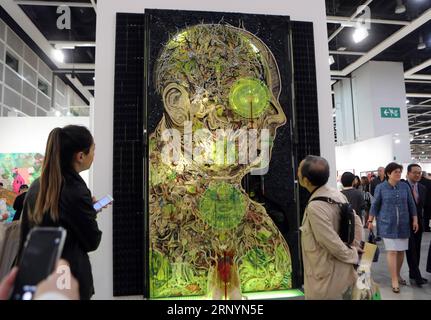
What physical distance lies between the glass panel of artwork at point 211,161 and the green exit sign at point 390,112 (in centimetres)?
681

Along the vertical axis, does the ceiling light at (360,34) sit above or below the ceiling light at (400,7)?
below

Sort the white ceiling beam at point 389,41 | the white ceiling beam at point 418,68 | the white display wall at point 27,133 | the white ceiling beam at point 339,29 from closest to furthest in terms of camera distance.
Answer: the white display wall at point 27,133 → the white ceiling beam at point 339,29 → the white ceiling beam at point 389,41 → the white ceiling beam at point 418,68

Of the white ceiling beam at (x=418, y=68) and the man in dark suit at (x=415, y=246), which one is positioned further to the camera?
the white ceiling beam at (x=418, y=68)

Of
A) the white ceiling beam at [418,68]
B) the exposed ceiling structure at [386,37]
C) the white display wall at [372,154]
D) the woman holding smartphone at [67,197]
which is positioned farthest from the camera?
the white ceiling beam at [418,68]

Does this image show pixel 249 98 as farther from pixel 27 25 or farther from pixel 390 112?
pixel 390 112

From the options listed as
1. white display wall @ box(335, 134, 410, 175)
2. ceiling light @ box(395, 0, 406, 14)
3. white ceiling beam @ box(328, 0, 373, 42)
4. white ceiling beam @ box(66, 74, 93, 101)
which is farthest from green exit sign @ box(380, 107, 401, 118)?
white ceiling beam @ box(66, 74, 93, 101)

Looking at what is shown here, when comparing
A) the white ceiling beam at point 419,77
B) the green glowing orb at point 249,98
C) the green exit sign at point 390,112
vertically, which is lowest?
the green glowing orb at point 249,98

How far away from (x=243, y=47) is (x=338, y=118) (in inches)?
333

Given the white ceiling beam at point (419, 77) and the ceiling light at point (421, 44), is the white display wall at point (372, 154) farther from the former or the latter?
the white ceiling beam at point (419, 77)

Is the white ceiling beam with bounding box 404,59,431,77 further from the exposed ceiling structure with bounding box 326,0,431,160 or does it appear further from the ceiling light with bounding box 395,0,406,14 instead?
the ceiling light with bounding box 395,0,406,14

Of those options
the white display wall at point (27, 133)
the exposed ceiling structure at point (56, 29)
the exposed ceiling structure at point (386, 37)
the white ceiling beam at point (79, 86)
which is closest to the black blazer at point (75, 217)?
the white display wall at point (27, 133)

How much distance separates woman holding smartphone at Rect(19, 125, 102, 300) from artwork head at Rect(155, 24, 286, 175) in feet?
6.57

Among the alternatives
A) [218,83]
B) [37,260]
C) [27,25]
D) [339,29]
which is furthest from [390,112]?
[37,260]

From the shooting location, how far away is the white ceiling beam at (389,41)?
22.3 feet
